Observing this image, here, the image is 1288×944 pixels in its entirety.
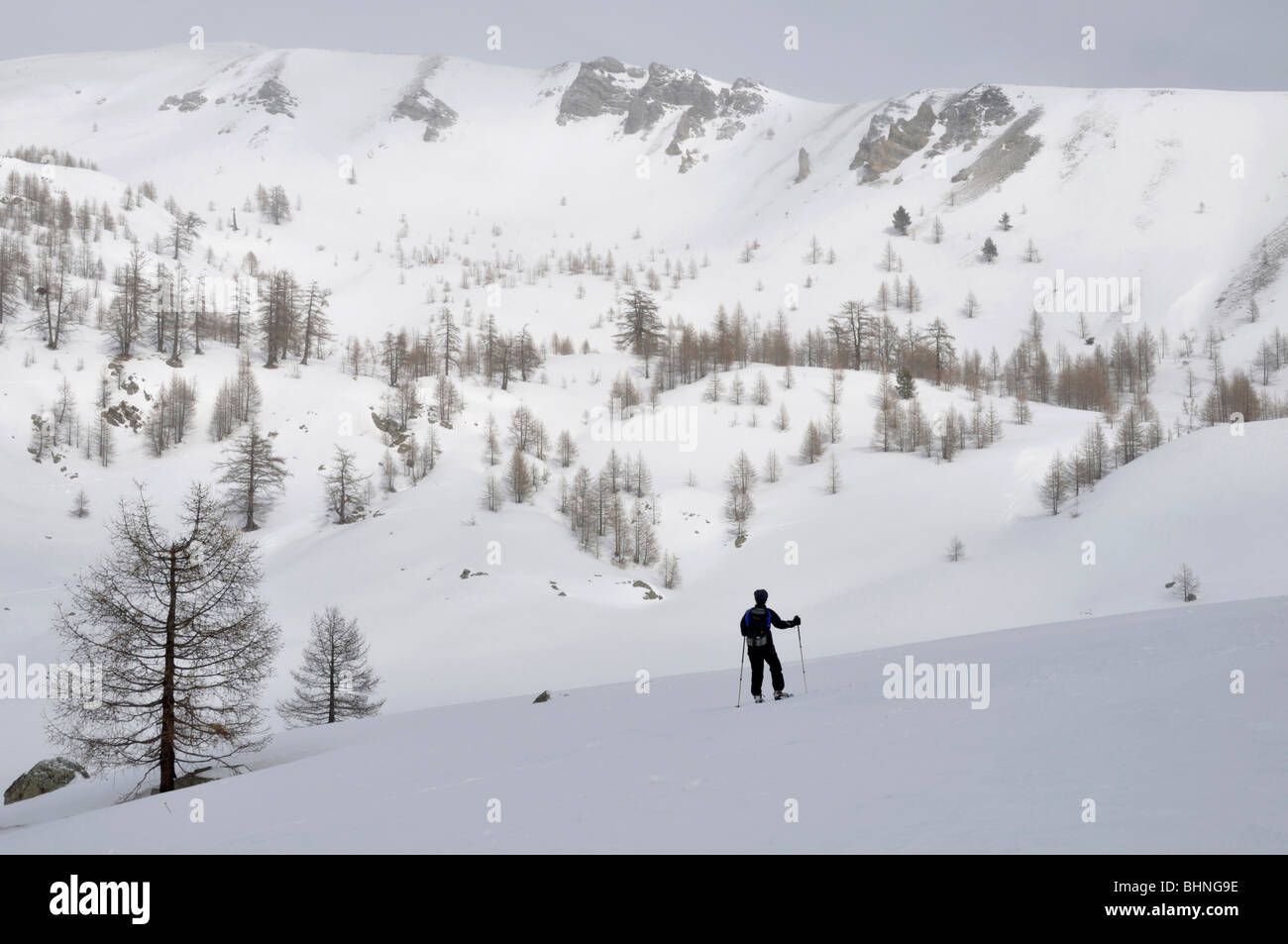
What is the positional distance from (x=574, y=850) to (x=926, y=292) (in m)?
154

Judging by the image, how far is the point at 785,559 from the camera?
61781 millimetres

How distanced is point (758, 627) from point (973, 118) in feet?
727

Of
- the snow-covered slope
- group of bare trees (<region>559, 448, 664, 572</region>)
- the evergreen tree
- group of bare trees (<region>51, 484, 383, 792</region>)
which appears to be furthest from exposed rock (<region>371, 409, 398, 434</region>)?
the evergreen tree

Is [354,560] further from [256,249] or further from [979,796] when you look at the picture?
[256,249]

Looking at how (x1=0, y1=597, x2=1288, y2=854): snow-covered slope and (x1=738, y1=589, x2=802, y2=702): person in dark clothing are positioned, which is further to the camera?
(x1=738, y1=589, x2=802, y2=702): person in dark clothing

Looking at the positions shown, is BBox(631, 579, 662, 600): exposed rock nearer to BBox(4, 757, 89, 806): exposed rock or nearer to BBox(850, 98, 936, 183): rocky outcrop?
BBox(4, 757, 89, 806): exposed rock

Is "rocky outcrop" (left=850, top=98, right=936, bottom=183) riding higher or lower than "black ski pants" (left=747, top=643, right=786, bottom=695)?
higher

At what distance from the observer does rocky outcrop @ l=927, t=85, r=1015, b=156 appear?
189m

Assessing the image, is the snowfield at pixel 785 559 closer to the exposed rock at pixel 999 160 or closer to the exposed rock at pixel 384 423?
the exposed rock at pixel 999 160

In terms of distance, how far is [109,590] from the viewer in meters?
19.8

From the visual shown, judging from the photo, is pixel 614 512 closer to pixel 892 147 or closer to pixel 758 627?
pixel 758 627

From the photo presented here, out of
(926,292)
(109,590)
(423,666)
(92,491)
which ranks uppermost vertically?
(926,292)

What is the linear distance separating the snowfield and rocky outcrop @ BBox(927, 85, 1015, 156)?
18.0ft

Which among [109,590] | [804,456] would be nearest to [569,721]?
[109,590]
